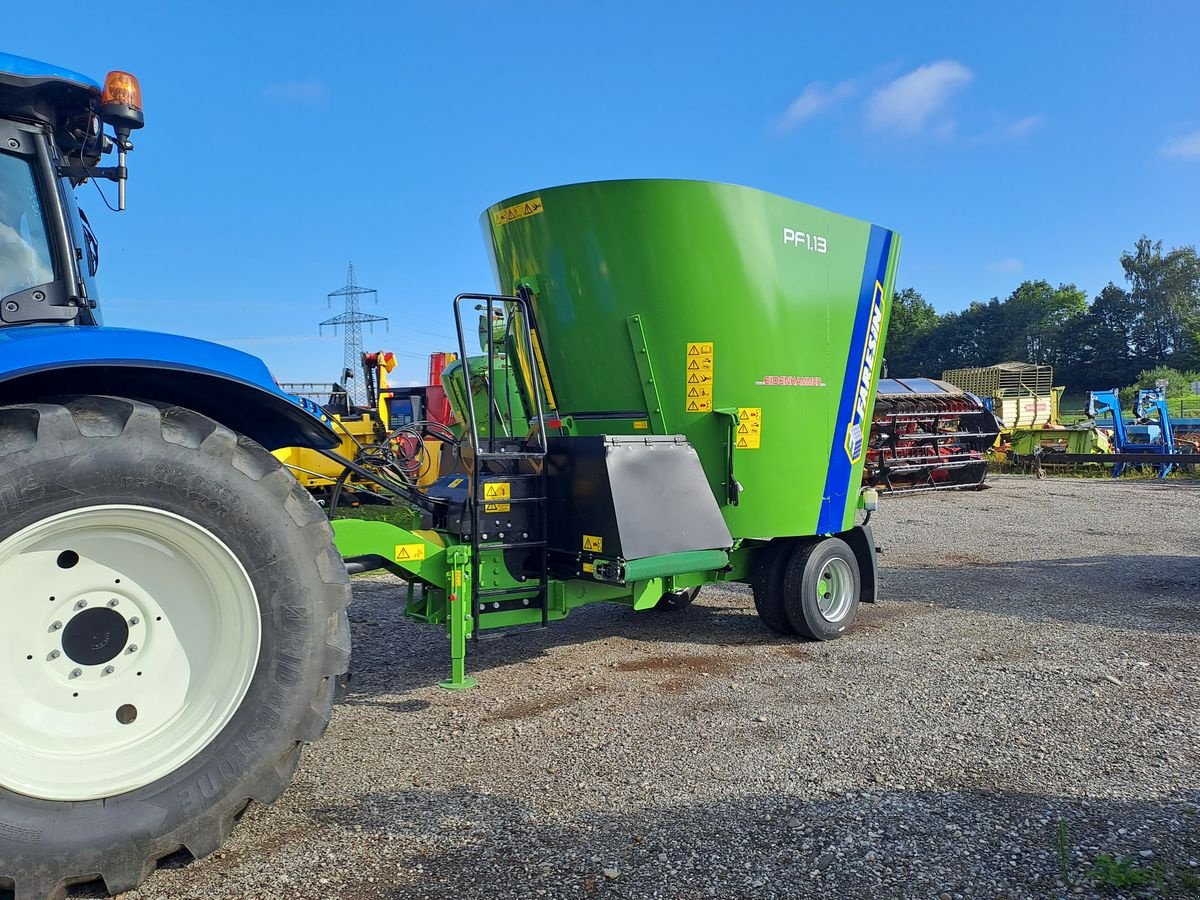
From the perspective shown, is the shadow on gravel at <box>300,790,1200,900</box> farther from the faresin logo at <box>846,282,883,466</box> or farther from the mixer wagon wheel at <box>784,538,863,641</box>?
the faresin logo at <box>846,282,883,466</box>

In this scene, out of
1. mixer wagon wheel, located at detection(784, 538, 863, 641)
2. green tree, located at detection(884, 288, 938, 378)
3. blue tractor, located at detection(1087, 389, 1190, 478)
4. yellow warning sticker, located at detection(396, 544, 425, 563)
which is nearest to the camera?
yellow warning sticker, located at detection(396, 544, 425, 563)

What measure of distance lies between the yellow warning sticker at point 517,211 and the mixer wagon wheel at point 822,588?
2.63 m

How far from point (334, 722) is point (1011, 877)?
2734 millimetres

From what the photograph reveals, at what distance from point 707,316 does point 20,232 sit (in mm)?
3109

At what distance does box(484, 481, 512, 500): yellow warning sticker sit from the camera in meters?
4.00

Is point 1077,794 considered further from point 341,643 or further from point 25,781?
point 25,781

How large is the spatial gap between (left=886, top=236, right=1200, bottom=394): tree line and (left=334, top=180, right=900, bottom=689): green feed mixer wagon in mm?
55554

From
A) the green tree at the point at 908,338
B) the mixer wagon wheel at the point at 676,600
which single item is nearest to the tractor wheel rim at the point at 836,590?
the mixer wagon wheel at the point at 676,600

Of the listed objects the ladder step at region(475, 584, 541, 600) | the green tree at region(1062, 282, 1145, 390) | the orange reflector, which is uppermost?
the green tree at region(1062, 282, 1145, 390)

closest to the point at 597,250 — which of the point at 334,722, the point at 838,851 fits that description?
the point at 334,722

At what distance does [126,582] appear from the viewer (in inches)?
97.4

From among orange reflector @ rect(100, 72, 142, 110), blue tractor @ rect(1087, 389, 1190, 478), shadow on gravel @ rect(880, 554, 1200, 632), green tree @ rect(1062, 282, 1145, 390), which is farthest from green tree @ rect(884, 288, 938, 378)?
orange reflector @ rect(100, 72, 142, 110)

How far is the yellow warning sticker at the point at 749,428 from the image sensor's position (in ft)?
15.4

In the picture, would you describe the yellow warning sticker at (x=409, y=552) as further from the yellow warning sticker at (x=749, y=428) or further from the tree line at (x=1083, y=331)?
the tree line at (x=1083, y=331)
